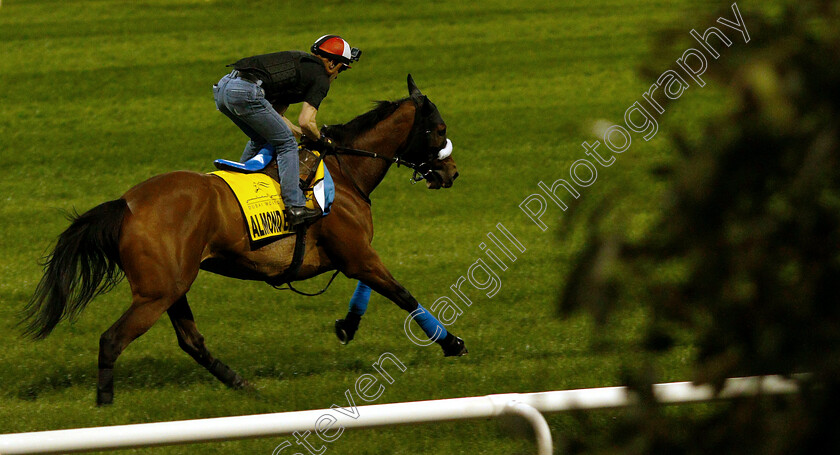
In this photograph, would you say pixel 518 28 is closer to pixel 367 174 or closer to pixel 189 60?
pixel 189 60

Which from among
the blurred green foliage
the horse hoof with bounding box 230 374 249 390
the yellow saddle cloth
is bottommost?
the horse hoof with bounding box 230 374 249 390

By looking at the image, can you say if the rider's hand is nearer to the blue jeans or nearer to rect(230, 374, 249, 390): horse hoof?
the blue jeans

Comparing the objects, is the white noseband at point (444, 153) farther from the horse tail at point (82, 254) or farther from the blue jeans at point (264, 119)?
the horse tail at point (82, 254)

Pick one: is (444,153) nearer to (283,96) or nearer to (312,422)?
(283,96)

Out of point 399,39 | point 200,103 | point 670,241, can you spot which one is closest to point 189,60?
point 200,103

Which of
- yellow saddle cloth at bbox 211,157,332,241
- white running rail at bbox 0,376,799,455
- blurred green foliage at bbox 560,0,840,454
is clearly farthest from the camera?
yellow saddle cloth at bbox 211,157,332,241

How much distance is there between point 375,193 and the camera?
520 inches

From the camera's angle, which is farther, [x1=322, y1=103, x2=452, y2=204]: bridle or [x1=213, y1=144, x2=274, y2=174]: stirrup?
[x1=322, y1=103, x2=452, y2=204]: bridle

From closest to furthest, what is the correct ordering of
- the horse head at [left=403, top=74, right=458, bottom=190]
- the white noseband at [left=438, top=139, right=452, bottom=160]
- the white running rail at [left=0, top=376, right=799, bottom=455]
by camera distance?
the white running rail at [left=0, top=376, right=799, bottom=455] → the horse head at [left=403, top=74, right=458, bottom=190] → the white noseband at [left=438, top=139, right=452, bottom=160]

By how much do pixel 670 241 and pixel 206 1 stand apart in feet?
70.2

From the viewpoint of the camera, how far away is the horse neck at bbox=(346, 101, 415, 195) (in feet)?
26.4

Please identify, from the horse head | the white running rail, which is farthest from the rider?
the white running rail

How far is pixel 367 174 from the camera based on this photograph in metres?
8.05

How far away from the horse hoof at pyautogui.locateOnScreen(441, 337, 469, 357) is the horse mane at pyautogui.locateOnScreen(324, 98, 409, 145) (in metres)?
1.77
